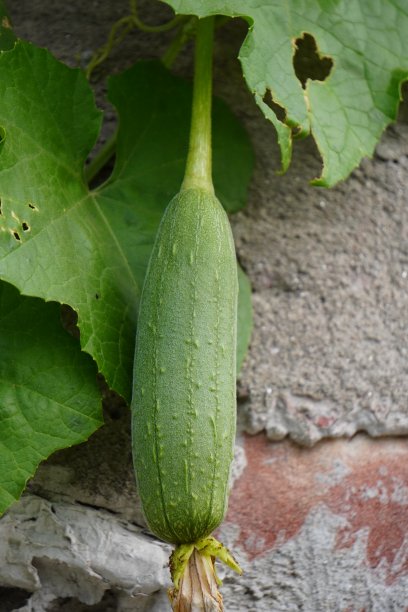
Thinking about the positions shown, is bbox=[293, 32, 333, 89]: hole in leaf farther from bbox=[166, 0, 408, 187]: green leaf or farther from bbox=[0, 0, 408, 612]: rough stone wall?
bbox=[0, 0, 408, 612]: rough stone wall

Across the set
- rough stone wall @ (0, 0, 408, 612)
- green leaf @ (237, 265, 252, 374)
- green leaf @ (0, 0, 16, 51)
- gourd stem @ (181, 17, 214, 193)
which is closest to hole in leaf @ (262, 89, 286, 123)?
rough stone wall @ (0, 0, 408, 612)

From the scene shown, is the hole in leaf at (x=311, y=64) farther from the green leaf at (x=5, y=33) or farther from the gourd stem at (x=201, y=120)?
the green leaf at (x=5, y=33)

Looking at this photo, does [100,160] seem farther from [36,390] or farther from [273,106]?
[36,390]

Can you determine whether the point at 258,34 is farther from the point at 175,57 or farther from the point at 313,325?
the point at 313,325

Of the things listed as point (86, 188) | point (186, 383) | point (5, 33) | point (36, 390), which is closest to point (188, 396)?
point (186, 383)

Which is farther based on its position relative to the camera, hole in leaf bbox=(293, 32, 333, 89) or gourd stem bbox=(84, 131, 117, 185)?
gourd stem bbox=(84, 131, 117, 185)
